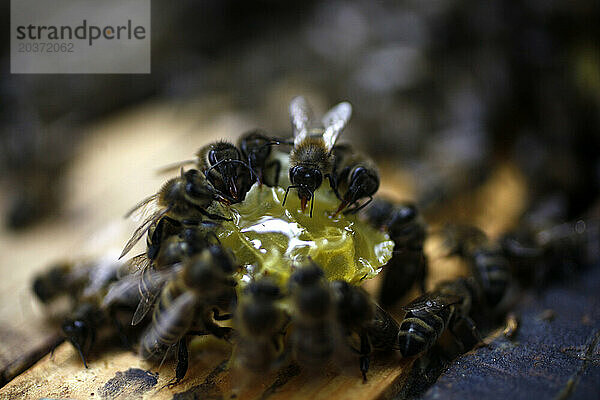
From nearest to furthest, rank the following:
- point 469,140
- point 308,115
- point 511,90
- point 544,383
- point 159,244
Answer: point 544,383 → point 159,244 → point 308,115 → point 469,140 → point 511,90

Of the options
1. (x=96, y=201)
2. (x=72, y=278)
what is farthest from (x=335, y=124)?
(x=96, y=201)

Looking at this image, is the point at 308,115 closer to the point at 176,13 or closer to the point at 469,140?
the point at 469,140

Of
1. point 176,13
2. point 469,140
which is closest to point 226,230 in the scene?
point 469,140

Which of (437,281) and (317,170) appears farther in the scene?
(437,281)

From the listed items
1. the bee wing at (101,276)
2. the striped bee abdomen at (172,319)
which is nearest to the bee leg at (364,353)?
the striped bee abdomen at (172,319)

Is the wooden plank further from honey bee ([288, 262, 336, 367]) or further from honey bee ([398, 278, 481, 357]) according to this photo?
honey bee ([398, 278, 481, 357])

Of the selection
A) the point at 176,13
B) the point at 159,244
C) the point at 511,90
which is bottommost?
the point at 159,244

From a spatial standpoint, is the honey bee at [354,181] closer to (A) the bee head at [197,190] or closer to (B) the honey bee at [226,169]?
(B) the honey bee at [226,169]
